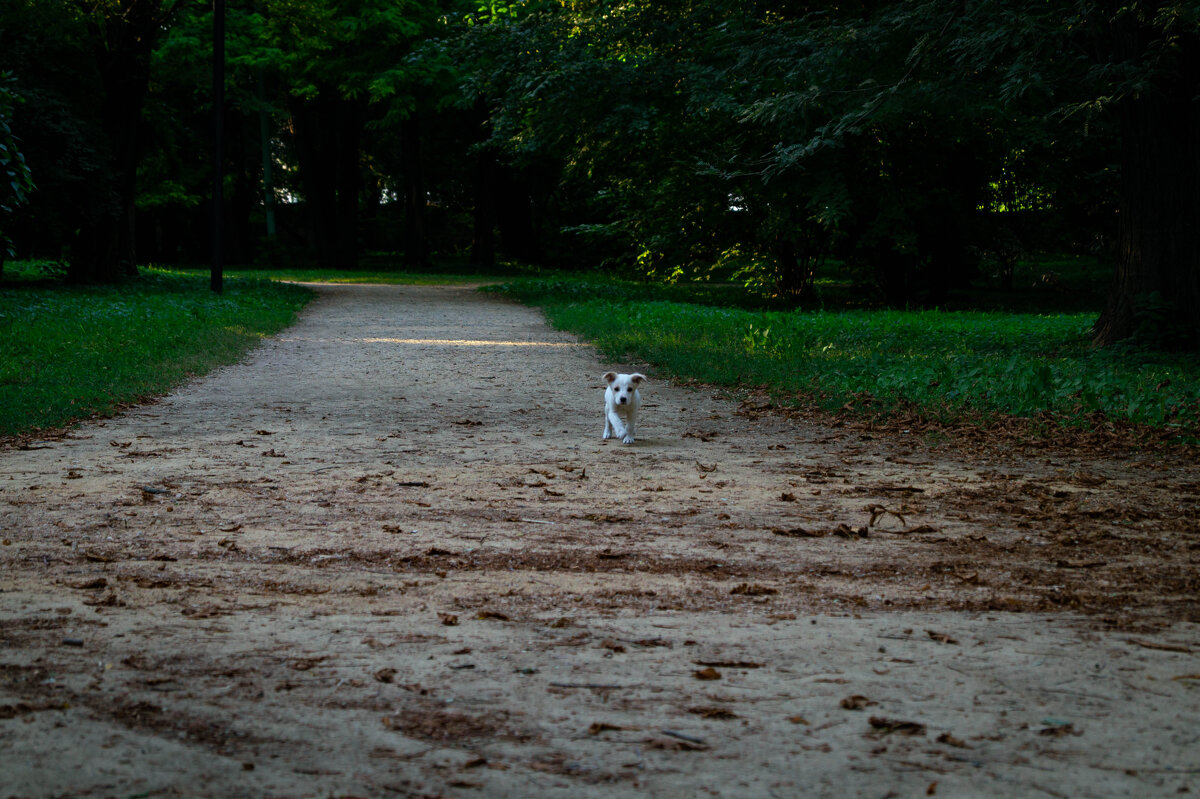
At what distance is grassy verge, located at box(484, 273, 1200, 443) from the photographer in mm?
9984

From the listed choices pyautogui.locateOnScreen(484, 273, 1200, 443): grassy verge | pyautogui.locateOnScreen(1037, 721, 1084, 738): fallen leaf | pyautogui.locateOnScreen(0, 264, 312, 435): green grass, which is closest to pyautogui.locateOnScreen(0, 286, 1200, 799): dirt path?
pyautogui.locateOnScreen(1037, 721, 1084, 738): fallen leaf

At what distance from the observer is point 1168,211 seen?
45.6 ft

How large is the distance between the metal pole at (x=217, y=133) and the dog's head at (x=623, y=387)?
722 inches

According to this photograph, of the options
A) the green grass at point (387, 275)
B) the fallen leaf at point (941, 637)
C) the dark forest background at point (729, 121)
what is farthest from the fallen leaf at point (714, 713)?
the green grass at point (387, 275)

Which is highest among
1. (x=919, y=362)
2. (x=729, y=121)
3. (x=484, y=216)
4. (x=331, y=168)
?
(x=331, y=168)

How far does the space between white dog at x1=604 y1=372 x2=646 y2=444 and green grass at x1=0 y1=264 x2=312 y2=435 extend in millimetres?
4666

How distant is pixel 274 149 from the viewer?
5666 cm

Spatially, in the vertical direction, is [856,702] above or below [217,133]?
below

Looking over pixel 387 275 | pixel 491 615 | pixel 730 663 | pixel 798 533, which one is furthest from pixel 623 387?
pixel 387 275

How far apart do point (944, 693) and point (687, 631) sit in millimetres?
1010

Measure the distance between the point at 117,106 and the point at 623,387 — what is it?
83.1 feet

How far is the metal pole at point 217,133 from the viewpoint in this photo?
24256 millimetres

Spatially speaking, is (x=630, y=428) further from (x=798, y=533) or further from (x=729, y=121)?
(x=729, y=121)

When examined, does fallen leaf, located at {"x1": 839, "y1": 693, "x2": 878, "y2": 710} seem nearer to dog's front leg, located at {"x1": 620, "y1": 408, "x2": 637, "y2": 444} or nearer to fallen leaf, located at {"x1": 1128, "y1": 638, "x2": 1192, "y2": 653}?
fallen leaf, located at {"x1": 1128, "y1": 638, "x2": 1192, "y2": 653}
